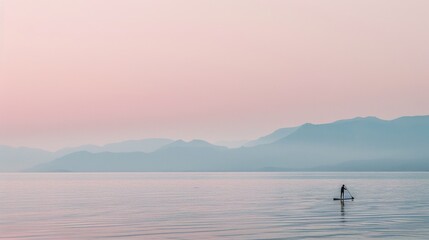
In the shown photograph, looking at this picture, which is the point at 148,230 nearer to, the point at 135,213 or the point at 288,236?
the point at 288,236

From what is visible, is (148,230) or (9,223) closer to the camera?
(148,230)

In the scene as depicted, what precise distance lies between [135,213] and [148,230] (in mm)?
17280

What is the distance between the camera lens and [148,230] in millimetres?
50344

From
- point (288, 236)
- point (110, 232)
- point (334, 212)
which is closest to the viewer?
point (288, 236)

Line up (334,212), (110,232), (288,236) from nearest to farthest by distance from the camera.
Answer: (288,236) < (110,232) < (334,212)

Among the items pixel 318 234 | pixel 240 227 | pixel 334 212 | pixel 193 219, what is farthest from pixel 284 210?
pixel 318 234

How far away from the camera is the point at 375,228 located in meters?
50.2

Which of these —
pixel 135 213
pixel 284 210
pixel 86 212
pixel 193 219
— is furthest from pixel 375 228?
pixel 86 212

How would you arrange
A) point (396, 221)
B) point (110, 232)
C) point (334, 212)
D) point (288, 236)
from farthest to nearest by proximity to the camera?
point (334, 212) < point (396, 221) < point (110, 232) < point (288, 236)

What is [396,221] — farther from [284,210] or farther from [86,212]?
[86,212]

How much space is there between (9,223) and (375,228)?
2828cm

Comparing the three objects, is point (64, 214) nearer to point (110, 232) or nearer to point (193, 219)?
point (193, 219)

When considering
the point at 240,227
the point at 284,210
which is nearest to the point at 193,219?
the point at 240,227

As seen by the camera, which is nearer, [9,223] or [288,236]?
[288,236]
